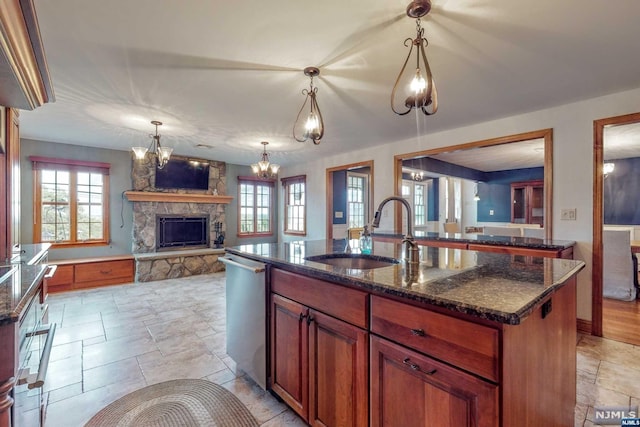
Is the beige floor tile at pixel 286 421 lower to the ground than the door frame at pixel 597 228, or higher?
lower

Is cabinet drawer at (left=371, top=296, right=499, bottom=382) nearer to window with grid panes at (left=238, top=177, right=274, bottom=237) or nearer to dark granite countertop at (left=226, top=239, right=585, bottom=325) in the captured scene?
dark granite countertop at (left=226, top=239, right=585, bottom=325)

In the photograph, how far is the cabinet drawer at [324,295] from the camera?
1271mm

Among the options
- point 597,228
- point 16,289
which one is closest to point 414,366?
point 16,289

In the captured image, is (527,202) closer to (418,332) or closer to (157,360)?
(418,332)

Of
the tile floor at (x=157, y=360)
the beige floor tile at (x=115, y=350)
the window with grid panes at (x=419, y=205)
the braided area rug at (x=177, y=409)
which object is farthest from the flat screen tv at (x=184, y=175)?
the window with grid panes at (x=419, y=205)

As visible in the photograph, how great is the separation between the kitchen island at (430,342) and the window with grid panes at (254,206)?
5372 millimetres

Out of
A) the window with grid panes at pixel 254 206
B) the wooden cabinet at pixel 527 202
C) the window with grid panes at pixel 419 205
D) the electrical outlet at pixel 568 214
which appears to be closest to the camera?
the electrical outlet at pixel 568 214

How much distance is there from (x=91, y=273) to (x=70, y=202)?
1261 millimetres

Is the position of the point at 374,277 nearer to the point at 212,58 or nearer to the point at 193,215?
the point at 212,58

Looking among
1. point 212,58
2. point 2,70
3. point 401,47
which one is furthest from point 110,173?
point 401,47

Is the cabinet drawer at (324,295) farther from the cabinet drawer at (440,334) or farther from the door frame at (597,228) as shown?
the door frame at (597,228)

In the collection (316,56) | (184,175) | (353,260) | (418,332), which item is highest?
(316,56)

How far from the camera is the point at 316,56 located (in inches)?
84.7

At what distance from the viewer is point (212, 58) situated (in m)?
2.17
